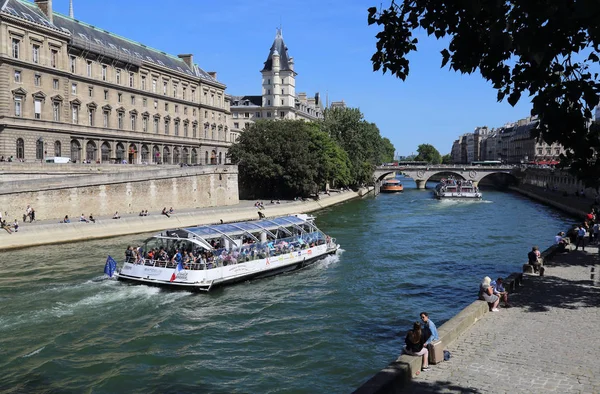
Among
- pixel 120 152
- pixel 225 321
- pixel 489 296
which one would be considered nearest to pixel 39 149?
pixel 120 152

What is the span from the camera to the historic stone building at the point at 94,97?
48.6 metres

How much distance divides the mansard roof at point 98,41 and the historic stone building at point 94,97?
126 mm

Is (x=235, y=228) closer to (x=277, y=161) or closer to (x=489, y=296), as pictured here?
(x=489, y=296)

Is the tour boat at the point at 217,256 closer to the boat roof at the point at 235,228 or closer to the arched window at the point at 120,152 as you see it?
the boat roof at the point at 235,228

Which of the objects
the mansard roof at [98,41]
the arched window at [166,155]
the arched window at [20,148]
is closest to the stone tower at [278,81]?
the mansard roof at [98,41]

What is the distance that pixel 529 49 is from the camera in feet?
18.7

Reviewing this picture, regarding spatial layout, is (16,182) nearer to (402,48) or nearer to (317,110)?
(402,48)

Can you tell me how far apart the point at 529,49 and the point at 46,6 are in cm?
5808

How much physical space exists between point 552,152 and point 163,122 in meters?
129

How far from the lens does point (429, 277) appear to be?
27.4m

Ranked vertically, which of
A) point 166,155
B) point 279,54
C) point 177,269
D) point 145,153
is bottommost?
point 177,269

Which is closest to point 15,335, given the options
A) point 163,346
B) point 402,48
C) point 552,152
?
point 163,346

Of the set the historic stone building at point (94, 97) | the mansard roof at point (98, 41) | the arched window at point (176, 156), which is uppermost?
the mansard roof at point (98, 41)

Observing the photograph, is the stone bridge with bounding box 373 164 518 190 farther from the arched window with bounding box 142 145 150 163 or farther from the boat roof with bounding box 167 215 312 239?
the boat roof with bounding box 167 215 312 239
